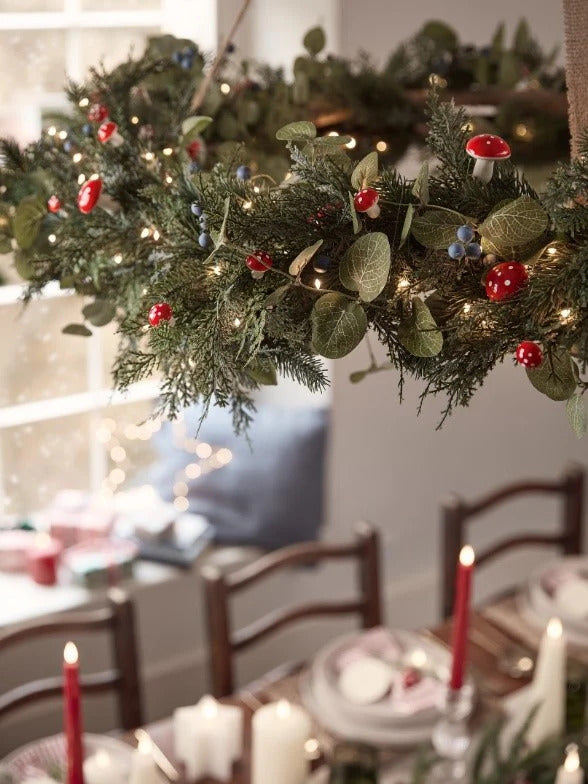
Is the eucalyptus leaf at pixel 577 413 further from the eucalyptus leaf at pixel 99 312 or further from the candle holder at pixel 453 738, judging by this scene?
the candle holder at pixel 453 738

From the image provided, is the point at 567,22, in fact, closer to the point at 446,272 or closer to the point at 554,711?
the point at 446,272

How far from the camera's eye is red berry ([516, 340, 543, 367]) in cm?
62

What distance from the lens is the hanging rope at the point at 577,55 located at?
74 cm

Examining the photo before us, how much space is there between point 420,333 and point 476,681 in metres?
1.13

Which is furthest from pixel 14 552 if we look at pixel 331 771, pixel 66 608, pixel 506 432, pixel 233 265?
pixel 233 265

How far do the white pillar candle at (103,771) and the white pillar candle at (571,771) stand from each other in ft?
1.92

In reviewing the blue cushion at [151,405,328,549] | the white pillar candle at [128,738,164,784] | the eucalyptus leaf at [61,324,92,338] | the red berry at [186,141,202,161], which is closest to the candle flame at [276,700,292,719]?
the white pillar candle at [128,738,164,784]

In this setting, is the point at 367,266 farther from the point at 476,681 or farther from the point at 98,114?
the point at 476,681

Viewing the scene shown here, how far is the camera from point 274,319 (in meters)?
→ 0.64

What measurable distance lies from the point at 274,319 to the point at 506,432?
7.34 feet

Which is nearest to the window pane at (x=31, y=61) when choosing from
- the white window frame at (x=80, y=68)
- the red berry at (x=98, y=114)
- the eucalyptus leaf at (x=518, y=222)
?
the white window frame at (x=80, y=68)

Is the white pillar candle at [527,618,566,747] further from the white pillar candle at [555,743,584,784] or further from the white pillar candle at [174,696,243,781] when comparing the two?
the white pillar candle at [174,696,243,781]

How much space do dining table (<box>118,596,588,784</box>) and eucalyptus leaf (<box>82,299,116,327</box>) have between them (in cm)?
75

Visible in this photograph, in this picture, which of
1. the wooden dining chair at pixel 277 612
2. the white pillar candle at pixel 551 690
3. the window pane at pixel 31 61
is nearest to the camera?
the white pillar candle at pixel 551 690
